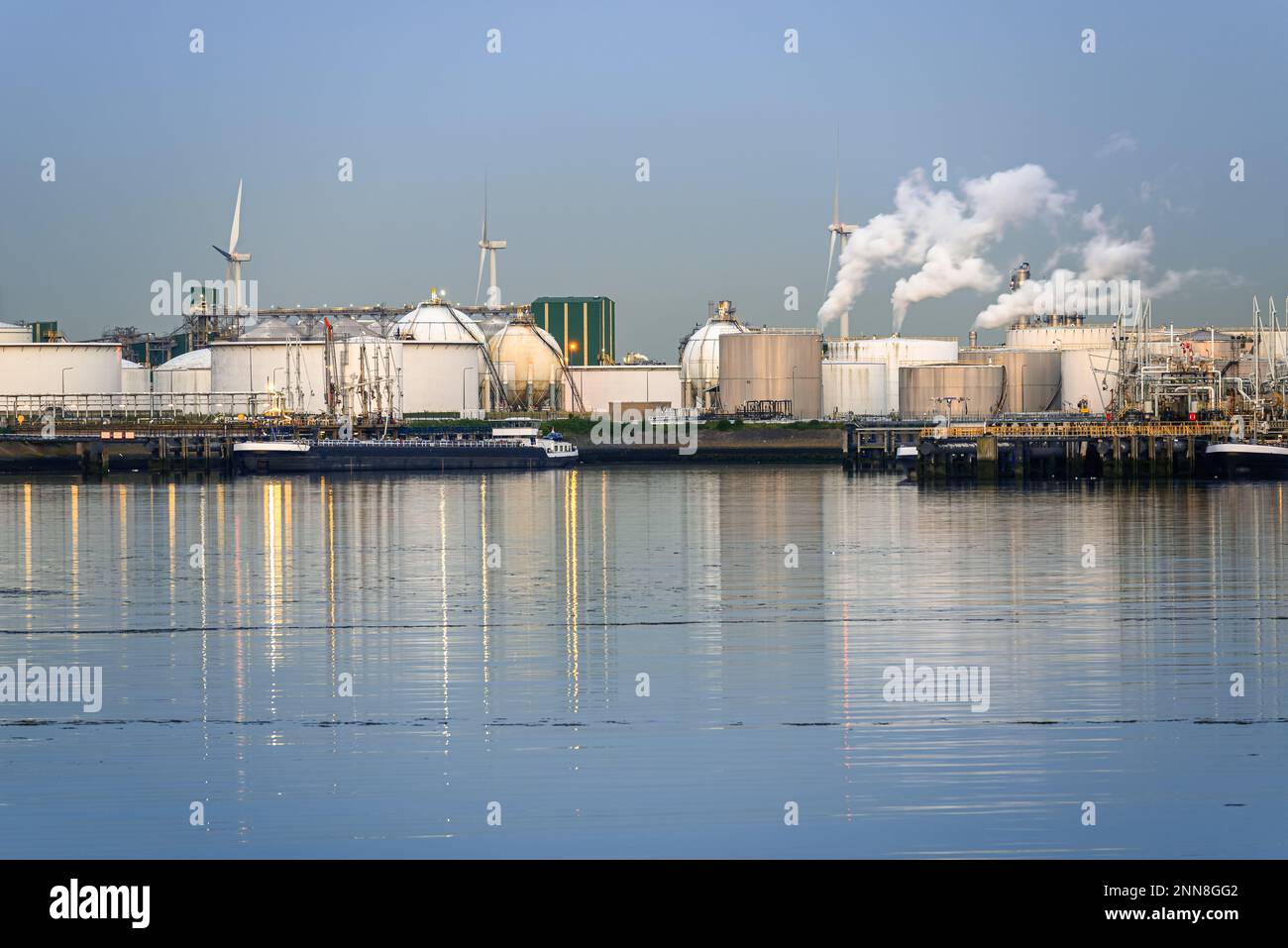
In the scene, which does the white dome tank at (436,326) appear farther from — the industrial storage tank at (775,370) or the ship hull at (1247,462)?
the ship hull at (1247,462)

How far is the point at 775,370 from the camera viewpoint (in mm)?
134125

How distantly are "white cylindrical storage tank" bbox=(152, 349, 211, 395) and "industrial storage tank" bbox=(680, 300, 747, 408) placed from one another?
40.6 m

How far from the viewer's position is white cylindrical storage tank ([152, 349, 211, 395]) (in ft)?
481

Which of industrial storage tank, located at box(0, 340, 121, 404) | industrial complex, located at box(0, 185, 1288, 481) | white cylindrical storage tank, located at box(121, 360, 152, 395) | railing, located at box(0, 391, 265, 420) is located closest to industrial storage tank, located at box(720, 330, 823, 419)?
industrial complex, located at box(0, 185, 1288, 481)

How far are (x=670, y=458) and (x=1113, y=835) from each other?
109 m

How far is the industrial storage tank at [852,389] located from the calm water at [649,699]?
296 ft

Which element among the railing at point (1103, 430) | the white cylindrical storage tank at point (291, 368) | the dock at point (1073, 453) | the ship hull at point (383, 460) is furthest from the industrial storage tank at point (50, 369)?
the dock at point (1073, 453)

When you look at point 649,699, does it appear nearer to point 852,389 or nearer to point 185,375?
point 852,389

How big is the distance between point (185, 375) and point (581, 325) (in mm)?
45988

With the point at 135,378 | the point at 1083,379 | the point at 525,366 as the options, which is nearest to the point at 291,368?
the point at 525,366

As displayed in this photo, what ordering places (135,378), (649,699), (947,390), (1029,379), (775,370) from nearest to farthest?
(649,699) → (947,390) → (775,370) → (1029,379) → (135,378)

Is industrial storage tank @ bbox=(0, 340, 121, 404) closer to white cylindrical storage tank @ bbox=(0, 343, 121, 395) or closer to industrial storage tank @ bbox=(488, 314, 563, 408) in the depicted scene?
white cylindrical storage tank @ bbox=(0, 343, 121, 395)

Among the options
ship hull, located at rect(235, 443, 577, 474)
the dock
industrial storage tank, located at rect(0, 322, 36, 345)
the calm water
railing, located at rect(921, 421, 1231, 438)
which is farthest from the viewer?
industrial storage tank, located at rect(0, 322, 36, 345)
